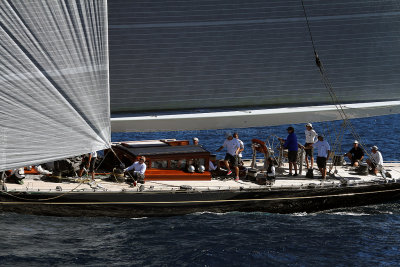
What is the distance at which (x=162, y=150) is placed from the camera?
1689cm

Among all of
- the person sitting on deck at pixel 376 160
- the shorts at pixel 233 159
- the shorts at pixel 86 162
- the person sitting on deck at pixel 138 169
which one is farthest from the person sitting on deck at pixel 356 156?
the shorts at pixel 86 162

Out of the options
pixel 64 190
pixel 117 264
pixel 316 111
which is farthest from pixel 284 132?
pixel 117 264

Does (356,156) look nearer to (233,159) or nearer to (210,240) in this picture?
(233,159)

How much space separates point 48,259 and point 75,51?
14.7 feet

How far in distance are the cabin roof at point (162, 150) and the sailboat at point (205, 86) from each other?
66 cm

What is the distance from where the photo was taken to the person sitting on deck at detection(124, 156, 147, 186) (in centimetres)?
1612

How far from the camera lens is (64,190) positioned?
607 inches

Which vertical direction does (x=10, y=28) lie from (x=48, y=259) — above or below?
above

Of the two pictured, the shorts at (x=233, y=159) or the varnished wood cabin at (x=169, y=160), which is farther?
the shorts at (x=233, y=159)

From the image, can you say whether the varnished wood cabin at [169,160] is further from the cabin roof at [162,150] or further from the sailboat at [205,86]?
the sailboat at [205,86]

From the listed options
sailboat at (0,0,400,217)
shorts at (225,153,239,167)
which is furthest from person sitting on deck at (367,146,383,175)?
shorts at (225,153,239,167)

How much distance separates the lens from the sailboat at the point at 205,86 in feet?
45.9

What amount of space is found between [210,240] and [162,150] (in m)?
3.75

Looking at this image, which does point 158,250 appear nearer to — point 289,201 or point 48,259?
point 48,259
